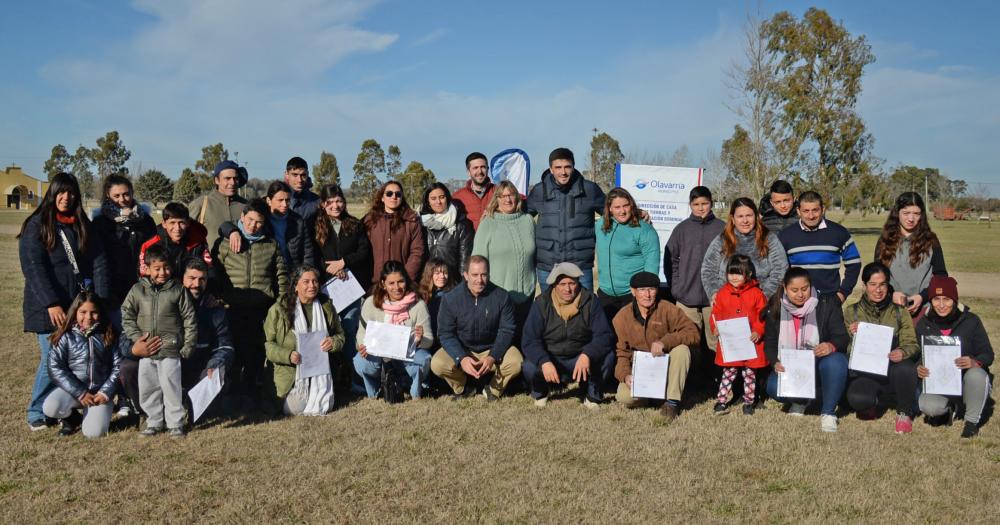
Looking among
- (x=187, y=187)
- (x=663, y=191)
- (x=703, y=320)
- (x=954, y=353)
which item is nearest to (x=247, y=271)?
(x=703, y=320)

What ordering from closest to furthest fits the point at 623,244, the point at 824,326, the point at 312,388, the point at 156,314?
the point at 156,314
the point at 824,326
the point at 312,388
the point at 623,244

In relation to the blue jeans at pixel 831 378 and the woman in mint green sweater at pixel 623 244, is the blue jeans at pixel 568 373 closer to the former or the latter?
the woman in mint green sweater at pixel 623 244

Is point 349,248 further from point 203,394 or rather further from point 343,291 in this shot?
point 203,394

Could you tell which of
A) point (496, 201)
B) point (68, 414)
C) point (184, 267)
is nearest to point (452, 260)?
point (496, 201)

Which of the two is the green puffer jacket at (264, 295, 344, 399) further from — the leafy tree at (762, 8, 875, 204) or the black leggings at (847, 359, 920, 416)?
the leafy tree at (762, 8, 875, 204)

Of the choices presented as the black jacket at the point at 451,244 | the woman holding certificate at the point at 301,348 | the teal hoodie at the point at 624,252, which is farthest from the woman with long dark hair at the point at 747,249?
the woman holding certificate at the point at 301,348

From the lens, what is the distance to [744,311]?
6336 mm

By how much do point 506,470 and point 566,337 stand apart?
1913 millimetres

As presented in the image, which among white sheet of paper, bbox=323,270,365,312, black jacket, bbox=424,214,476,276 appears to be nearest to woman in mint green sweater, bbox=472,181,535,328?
black jacket, bbox=424,214,476,276

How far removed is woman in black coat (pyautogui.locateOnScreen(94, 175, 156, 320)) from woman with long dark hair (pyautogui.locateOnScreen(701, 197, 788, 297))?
506cm

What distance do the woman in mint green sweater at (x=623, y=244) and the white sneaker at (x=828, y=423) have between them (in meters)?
1.92

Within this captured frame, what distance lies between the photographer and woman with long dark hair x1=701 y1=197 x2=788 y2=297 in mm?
6465

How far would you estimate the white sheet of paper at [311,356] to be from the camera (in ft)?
20.8

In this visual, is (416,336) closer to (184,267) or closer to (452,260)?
(452,260)
